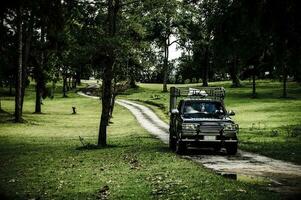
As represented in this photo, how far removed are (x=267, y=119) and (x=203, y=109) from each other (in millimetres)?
22127

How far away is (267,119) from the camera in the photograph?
137 ft

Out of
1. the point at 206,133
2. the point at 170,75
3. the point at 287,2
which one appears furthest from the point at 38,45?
the point at 170,75

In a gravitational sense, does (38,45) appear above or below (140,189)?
above

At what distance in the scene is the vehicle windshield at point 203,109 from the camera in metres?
20.8

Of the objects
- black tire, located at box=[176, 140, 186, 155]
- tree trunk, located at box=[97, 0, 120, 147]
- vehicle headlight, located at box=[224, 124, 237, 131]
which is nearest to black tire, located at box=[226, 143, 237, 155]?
vehicle headlight, located at box=[224, 124, 237, 131]

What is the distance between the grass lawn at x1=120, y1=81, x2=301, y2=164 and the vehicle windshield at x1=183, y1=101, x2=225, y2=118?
2617 millimetres

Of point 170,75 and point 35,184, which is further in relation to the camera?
point 170,75

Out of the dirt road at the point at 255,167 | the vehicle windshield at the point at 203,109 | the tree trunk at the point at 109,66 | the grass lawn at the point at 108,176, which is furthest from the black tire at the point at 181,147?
the tree trunk at the point at 109,66

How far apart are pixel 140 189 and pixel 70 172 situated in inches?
169

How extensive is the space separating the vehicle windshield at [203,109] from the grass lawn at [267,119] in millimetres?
2617

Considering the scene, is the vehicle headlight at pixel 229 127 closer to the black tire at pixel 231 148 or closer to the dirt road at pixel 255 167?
the black tire at pixel 231 148

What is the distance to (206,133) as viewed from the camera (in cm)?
1919

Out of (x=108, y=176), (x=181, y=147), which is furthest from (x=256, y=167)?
(x=108, y=176)

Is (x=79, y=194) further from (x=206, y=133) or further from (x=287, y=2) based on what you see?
(x=206, y=133)
